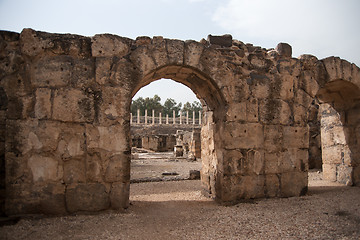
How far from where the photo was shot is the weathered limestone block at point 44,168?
3.81 m

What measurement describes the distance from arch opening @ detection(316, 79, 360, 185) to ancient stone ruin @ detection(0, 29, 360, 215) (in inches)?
30.2

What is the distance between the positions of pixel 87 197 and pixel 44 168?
2.39ft

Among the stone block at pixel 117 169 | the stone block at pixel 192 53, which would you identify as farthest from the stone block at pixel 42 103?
the stone block at pixel 192 53

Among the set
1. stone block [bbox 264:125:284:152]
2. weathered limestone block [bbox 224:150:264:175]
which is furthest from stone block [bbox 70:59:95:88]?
stone block [bbox 264:125:284:152]

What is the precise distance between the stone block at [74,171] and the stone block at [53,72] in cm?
116

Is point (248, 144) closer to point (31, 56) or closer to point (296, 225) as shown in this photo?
point (296, 225)

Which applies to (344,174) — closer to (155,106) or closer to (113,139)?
(113,139)

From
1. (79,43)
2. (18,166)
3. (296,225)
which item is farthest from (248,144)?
(18,166)

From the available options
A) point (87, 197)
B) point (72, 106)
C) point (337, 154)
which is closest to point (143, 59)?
point (72, 106)

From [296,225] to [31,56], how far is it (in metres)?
4.33

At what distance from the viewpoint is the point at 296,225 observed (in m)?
3.49

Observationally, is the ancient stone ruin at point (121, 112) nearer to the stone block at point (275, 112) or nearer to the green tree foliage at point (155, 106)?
the stone block at point (275, 112)

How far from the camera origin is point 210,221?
375cm

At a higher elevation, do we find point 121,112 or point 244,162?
point 121,112
